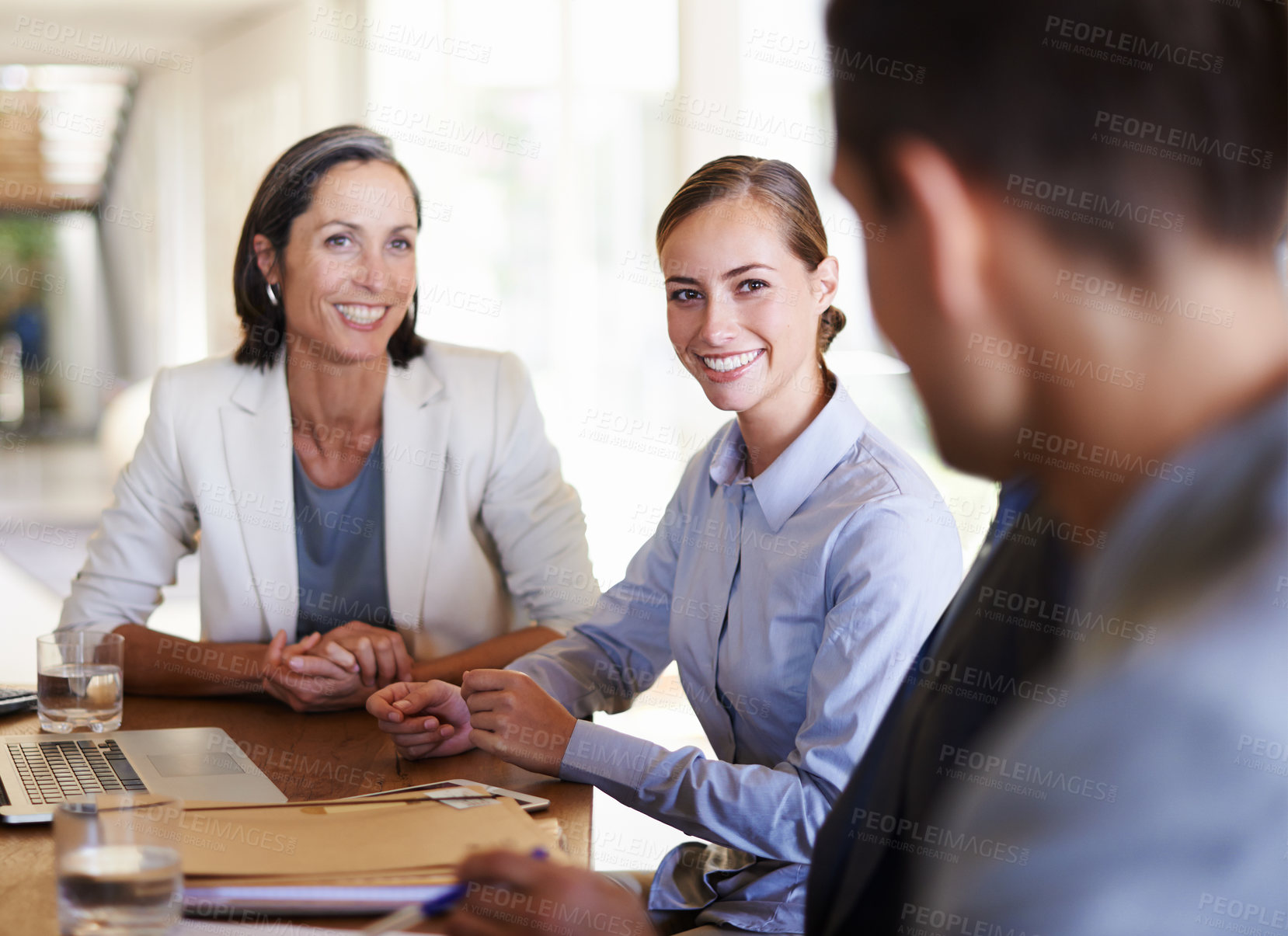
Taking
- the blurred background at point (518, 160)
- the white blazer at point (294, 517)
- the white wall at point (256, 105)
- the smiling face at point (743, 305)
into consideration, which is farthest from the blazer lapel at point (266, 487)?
the white wall at point (256, 105)

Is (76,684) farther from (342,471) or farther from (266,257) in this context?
(266,257)

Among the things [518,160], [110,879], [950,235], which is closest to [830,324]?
[110,879]

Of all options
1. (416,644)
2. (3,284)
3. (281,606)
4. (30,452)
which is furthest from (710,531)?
(3,284)

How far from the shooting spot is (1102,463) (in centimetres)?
42

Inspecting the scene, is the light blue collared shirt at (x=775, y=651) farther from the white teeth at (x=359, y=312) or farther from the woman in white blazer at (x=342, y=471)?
the white teeth at (x=359, y=312)

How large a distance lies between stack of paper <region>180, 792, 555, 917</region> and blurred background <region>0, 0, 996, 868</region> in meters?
2.00

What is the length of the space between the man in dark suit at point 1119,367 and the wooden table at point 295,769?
2.21ft

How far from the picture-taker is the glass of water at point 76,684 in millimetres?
1469

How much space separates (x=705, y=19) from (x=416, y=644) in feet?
12.7

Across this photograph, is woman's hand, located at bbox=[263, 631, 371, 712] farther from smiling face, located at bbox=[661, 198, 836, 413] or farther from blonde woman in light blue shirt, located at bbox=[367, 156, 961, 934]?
smiling face, located at bbox=[661, 198, 836, 413]

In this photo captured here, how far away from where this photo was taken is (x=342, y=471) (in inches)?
82.9

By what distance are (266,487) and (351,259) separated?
441mm

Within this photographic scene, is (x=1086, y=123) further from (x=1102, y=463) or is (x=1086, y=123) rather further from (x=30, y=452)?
(x=30, y=452)

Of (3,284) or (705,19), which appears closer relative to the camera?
(705,19)
